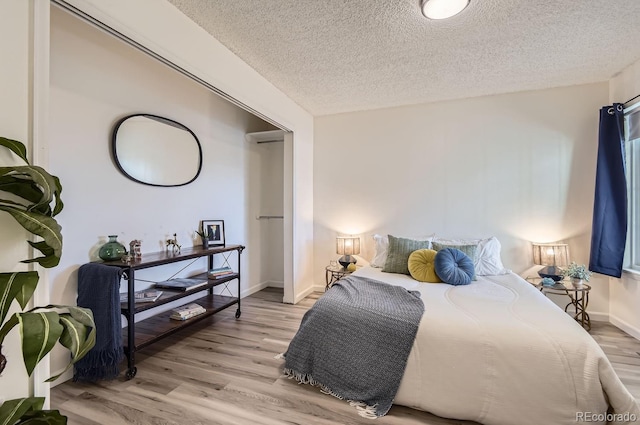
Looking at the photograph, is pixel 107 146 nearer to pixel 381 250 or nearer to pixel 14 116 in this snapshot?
pixel 14 116

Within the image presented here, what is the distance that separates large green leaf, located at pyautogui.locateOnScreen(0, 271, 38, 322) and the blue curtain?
13.6ft

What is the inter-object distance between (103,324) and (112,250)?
0.53m

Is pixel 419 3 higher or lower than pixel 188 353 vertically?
higher

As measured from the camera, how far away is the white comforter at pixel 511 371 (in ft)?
4.67

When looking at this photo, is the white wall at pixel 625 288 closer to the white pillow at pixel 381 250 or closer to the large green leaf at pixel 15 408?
the white pillow at pixel 381 250

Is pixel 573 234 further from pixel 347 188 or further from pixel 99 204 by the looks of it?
pixel 99 204

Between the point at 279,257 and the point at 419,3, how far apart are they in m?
3.53

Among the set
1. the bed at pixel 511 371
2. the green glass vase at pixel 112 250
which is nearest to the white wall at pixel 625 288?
the bed at pixel 511 371

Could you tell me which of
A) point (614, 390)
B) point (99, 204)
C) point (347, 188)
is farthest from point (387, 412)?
point (347, 188)

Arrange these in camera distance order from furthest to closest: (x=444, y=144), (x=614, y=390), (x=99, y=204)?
(x=444, y=144) < (x=99, y=204) < (x=614, y=390)

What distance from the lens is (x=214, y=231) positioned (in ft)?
10.7

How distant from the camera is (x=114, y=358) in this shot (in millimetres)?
1943

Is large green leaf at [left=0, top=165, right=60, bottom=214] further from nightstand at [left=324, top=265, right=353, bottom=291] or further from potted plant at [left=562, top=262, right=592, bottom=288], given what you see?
potted plant at [left=562, top=262, right=592, bottom=288]

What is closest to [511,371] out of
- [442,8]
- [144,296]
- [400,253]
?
[400,253]
